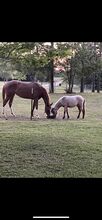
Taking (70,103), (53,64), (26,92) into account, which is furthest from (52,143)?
(53,64)

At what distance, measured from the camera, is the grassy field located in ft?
18.3

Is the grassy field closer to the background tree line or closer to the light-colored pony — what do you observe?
the light-colored pony

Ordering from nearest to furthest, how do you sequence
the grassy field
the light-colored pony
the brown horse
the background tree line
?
the grassy field
the background tree line
the light-colored pony
the brown horse

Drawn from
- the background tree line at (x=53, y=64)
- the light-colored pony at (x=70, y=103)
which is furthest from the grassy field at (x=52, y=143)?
the background tree line at (x=53, y=64)

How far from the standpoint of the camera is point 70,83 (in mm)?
5863

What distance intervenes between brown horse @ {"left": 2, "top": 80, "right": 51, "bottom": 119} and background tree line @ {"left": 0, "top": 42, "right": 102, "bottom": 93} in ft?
0.51

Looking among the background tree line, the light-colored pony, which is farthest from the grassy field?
the background tree line

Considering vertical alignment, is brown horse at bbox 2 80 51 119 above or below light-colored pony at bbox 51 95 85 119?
above

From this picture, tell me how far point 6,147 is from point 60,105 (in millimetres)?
998

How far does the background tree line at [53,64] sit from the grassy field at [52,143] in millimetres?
225
